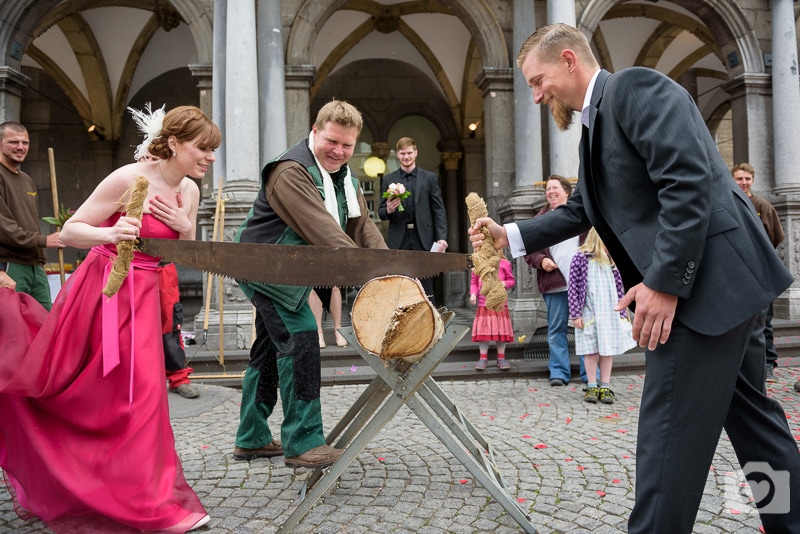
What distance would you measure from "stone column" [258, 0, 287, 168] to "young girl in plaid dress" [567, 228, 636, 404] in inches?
180

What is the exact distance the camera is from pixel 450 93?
583 inches

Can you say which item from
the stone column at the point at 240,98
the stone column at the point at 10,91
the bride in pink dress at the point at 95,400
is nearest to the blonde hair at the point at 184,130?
the bride in pink dress at the point at 95,400

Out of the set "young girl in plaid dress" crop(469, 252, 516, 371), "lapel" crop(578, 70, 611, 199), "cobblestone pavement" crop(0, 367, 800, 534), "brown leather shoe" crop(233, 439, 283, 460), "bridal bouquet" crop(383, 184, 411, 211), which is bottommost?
"cobblestone pavement" crop(0, 367, 800, 534)

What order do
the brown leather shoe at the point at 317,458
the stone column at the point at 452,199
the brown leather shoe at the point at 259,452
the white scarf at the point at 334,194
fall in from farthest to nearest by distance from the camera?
the stone column at the point at 452,199 → the brown leather shoe at the point at 259,452 → the white scarf at the point at 334,194 → the brown leather shoe at the point at 317,458

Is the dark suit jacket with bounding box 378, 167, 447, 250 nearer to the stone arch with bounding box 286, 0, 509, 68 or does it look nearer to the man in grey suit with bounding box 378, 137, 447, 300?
the man in grey suit with bounding box 378, 137, 447, 300

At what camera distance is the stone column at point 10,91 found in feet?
28.2

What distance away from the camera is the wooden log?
2.38 m

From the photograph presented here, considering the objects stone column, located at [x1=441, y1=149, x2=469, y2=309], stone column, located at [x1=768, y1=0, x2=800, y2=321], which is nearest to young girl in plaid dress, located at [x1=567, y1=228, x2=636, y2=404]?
stone column, located at [x1=768, y1=0, x2=800, y2=321]

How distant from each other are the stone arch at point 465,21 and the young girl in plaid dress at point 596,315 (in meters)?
4.94

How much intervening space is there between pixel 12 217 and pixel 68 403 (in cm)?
327

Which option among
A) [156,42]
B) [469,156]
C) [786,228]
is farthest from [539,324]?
[156,42]

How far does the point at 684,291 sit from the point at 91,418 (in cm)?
254

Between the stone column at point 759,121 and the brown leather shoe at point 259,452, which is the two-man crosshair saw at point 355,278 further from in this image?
the stone column at point 759,121

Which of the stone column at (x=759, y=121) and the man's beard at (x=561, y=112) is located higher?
the stone column at (x=759, y=121)
